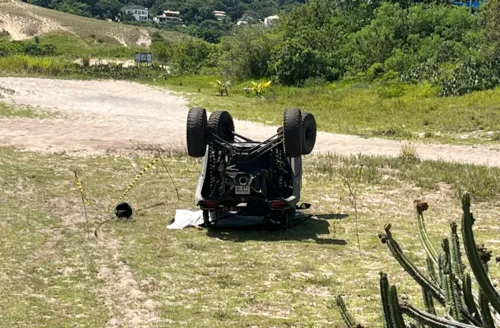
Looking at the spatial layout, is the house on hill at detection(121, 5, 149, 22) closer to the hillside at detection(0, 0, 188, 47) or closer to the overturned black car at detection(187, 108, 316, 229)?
the hillside at detection(0, 0, 188, 47)

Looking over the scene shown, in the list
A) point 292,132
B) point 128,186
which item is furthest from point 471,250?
point 128,186

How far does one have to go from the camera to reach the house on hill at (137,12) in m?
166

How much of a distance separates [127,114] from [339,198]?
39.5 ft

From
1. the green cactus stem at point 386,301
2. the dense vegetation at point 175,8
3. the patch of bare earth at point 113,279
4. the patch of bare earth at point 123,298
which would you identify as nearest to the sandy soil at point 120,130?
the patch of bare earth at point 113,279

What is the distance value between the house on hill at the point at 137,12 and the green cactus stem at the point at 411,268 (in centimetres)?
16658

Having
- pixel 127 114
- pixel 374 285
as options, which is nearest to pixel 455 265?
pixel 374 285

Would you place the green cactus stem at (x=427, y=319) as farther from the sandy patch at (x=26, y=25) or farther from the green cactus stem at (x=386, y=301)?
the sandy patch at (x=26, y=25)

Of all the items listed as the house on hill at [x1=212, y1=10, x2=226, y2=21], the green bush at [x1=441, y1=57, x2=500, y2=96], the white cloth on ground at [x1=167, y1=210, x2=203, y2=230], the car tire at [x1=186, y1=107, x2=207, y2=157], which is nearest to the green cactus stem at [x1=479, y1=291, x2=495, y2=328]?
the white cloth on ground at [x1=167, y1=210, x2=203, y2=230]

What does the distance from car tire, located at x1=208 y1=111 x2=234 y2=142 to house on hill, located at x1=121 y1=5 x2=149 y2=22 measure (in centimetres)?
15926

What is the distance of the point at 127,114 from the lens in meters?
21.5

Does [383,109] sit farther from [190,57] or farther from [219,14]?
[219,14]

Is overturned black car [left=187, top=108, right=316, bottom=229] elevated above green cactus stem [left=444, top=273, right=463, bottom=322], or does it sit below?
below

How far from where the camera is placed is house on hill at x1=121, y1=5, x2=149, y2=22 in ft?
543

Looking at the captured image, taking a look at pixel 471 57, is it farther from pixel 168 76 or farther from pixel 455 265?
pixel 455 265
